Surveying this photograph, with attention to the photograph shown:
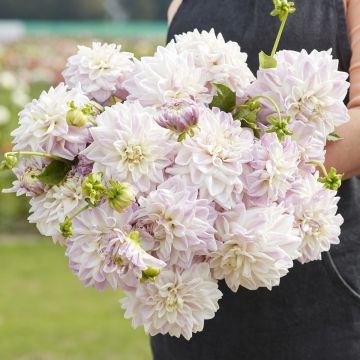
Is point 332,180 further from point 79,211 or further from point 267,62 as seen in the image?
point 79,211

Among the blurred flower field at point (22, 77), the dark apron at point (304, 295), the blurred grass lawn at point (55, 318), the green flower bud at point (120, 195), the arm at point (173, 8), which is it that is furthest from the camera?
the blurred flower field at point (22, 77)

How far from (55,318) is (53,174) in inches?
142

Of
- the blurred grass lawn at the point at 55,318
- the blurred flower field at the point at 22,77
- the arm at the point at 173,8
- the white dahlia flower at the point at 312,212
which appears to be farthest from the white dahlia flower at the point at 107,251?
the blurred flower field at the point at 22,77

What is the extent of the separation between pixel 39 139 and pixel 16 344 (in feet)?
10.8

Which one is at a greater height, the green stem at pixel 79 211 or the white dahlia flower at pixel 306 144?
the white dahlia flower at pixel 306 144

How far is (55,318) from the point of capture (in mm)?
4840

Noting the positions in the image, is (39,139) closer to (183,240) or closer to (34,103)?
(34,103)

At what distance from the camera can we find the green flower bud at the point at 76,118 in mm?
1297

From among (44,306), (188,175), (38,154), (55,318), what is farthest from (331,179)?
(44,306)

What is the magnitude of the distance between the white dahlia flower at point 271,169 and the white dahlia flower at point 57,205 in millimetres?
247

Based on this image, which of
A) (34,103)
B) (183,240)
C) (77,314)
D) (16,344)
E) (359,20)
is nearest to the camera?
(183,240)

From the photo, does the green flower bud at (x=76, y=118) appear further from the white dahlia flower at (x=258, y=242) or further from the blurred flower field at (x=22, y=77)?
the blurred flower field at (x=22, y=77)

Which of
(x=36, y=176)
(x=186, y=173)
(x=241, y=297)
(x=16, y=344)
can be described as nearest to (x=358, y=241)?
(x=241, y=297)

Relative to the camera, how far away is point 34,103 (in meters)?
1.37
